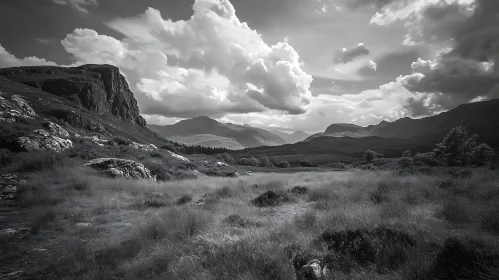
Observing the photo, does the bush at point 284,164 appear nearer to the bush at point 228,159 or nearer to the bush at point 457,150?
the bush at point 228,159

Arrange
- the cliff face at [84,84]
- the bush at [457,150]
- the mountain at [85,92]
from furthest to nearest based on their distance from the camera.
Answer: the cliff face at [84,84], the mountain at [85,92], the bush at [457,150]

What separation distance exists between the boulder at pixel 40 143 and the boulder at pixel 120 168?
232 inches

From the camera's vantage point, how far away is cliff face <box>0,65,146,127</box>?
137 meters

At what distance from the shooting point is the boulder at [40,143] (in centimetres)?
1806

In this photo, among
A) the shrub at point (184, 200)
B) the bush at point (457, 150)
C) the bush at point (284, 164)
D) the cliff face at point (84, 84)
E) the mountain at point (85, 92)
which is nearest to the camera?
the shrub at point (184, 200)

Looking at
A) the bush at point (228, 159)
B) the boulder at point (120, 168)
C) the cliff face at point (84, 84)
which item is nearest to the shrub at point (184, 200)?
the boulder at point (120, 168)

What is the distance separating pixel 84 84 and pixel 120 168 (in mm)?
177193

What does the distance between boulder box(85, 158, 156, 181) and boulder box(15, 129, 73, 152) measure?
5.90 m

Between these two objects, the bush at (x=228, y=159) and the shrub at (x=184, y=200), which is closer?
the shrub at (x=184, y=200)

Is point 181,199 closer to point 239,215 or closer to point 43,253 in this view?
point 239,215

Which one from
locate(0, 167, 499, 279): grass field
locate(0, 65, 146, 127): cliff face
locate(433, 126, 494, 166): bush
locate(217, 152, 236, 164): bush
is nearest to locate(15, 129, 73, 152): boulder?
locate(0, 167, 499, 279): grass field

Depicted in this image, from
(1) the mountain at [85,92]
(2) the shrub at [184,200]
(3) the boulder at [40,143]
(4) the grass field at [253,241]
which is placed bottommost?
(2) the shrub at [184,200]

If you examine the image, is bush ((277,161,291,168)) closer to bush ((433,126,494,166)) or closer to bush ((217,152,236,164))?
bush ((217,152,236,164))

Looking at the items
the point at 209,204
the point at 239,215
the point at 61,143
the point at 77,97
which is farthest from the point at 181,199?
the point at 77,97
